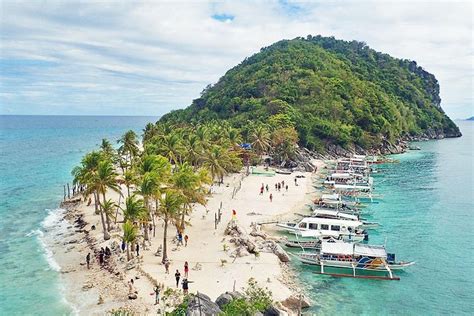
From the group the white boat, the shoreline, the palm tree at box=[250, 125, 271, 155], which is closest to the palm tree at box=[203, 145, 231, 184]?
the shoreline

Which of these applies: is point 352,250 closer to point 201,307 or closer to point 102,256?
point 201,307

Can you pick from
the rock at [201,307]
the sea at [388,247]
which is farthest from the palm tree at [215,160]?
the rock at [201,307]

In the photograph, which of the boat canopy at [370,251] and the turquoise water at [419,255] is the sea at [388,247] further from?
the boat canopy at [370,251]

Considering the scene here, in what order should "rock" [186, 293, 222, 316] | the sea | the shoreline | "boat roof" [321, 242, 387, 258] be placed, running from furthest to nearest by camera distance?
"boat roof" [321, 242, 387, 258] → the sea → the shoreline → "rock" [186, 293, 222, 316]

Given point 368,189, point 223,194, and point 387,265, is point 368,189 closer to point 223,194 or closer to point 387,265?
point 223,194

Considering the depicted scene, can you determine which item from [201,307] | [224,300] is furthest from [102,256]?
[201,307]

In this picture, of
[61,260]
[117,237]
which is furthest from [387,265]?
[61,260]

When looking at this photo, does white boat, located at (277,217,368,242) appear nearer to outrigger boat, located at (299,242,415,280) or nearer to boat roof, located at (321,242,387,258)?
boat roof, located at (321,242,387,258)
